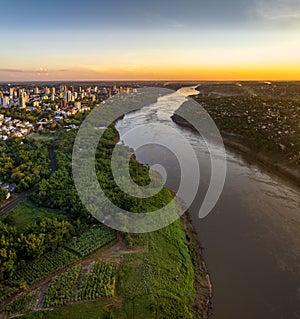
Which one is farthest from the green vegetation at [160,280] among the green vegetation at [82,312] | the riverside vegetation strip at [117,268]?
the green vegetation at [82,312]

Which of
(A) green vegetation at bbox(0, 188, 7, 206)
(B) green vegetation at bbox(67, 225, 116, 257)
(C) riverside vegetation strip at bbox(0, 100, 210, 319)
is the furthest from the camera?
(A) green vegetation at bbox(0, 188, 7, 206)

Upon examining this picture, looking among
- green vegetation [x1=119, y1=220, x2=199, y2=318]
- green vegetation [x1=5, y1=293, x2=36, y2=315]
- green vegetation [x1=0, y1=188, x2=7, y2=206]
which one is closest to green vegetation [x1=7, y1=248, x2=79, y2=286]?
green vegetation [x1=5, y1=293, x2=36, y2=315]

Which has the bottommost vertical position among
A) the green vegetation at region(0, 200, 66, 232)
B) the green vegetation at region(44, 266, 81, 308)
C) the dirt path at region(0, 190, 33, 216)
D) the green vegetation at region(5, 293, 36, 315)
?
the green vegetation at region(5, 293, 36, 315)

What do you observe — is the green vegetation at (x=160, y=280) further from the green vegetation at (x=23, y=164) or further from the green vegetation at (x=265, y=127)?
the green vegetation at (x=265, y=127)

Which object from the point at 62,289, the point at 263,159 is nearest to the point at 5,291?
the point at 62,289

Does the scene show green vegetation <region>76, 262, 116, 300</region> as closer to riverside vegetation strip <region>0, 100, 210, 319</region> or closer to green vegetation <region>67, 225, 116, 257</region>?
riverside vegetation strip <region>0, 100, 210, 319</region>

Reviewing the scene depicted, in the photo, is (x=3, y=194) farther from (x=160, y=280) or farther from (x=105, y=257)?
(x=160, y=280)
